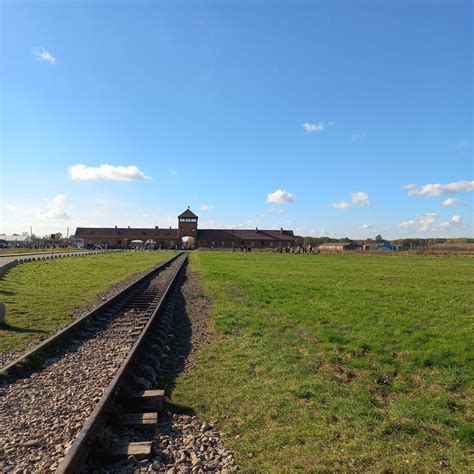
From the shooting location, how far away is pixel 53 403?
5.16m

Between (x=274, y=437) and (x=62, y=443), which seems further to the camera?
(x=274, y=437)

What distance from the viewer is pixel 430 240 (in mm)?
153250

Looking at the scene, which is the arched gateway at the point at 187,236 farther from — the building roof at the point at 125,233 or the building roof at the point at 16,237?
the building roof at the point at 16,237

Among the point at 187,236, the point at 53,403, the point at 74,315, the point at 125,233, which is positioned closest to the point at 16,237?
the point at 125,233

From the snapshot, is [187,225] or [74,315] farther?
[187,225]

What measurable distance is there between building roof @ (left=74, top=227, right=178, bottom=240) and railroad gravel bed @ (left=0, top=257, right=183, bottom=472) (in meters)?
116

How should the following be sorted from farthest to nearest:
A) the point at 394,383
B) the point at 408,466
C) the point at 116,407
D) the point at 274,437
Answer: the point at 394,383 → the point at 116,407 → the point at 274,437 → the point at 408,466

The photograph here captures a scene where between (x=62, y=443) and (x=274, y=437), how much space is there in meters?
2.11

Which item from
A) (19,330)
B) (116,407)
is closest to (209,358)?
(116,407)

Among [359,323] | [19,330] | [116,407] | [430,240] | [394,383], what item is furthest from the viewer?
[430,240]

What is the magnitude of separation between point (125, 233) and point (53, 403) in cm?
12358

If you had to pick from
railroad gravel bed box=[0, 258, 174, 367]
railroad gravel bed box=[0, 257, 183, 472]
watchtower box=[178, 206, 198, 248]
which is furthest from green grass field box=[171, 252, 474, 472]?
watchtower box=[178, 206, 198, 248]

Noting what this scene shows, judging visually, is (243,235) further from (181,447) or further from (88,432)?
(88,432)

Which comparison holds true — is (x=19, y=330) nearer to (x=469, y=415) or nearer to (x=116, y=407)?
(x=116, y=407)
